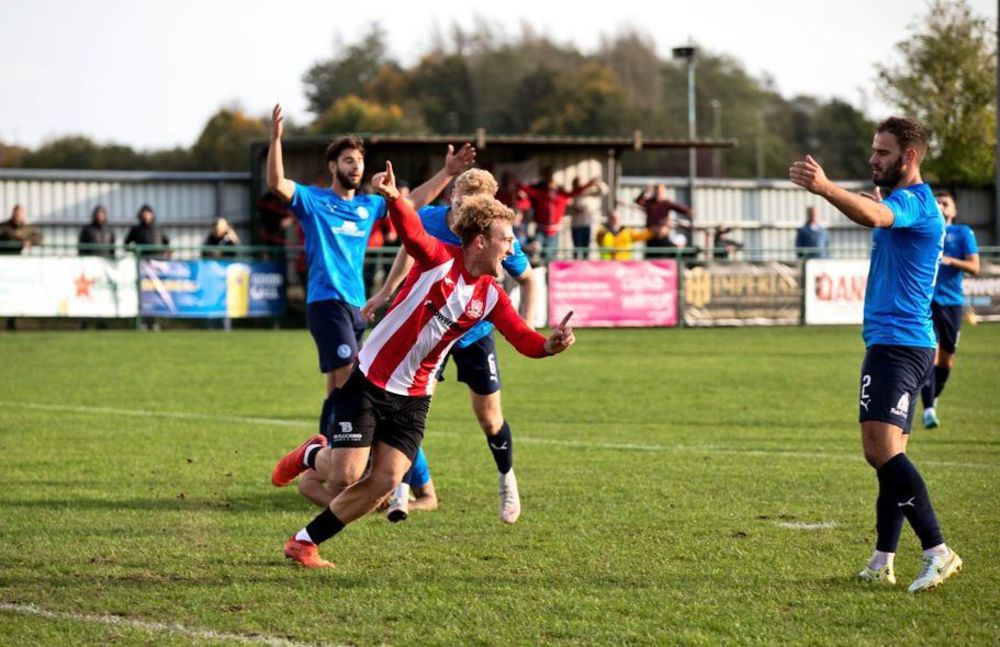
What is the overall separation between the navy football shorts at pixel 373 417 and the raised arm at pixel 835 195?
2.06 m

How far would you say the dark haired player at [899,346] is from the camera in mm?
6602

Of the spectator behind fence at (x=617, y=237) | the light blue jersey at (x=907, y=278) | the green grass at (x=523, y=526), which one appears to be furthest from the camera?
the spectator behind fence at (x=617, y=237)

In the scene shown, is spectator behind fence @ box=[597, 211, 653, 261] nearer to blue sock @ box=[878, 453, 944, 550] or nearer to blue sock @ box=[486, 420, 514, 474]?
blue sock @ box=[486, 420, 514, 474]

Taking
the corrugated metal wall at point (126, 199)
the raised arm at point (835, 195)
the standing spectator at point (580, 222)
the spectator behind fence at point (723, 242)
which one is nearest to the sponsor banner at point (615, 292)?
the standing spectator at point (580, 222)

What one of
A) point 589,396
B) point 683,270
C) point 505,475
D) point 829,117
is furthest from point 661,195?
point 829,117

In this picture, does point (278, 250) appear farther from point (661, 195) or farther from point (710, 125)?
point (710, 125)

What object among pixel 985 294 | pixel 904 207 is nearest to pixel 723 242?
pixel 985 294

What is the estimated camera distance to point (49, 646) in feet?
18.0

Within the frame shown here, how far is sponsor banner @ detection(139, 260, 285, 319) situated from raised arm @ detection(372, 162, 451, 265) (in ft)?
65.5

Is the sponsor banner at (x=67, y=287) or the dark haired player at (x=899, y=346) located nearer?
the dark haired player at (x=899, y=346)

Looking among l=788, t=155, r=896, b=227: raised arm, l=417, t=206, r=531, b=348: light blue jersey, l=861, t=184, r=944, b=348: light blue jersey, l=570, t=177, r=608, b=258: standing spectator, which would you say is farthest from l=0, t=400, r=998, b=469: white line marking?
l=570, t=177, r=608, b=258: standing spectator

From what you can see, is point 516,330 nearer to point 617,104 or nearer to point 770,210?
point 770,210

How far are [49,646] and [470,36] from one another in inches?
2713

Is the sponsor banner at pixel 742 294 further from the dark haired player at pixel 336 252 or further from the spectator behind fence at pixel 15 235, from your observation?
the dark haired player at pixel 336 252
